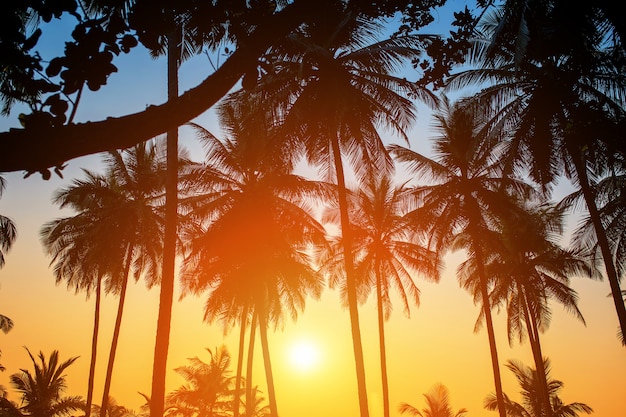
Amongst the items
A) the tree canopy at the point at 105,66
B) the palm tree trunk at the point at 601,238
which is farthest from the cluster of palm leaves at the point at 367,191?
the tree canopy at the point at 105,66

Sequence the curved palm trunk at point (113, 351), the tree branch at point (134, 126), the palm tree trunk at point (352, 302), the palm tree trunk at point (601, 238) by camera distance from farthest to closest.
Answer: the curved palm trunk at point (113, 351), the palm tree trunk at point (601, 238), the palm tree trunk at point (352, 302), the tree branch at point (134, 126)

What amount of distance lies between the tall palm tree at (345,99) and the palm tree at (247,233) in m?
3.97

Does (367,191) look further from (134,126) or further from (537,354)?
(134,126)

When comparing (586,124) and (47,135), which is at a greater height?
(586,124)

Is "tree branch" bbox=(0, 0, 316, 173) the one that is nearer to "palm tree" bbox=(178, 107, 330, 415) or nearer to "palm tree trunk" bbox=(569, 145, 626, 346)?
"palm tree trunk" bbox=(569, 145, 626, 346)

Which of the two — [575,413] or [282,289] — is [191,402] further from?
[575,413]

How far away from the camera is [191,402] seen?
3338 cm

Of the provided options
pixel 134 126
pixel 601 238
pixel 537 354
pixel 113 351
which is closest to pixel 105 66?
pixel 134 126

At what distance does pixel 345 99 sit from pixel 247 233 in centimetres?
805

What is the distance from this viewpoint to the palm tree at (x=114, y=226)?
21.8 meters

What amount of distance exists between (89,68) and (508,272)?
83.0 feet

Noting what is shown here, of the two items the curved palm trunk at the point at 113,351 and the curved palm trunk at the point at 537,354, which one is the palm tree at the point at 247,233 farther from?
the curved palm trunk at the point at 537,354

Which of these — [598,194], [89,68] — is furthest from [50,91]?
[598,194]

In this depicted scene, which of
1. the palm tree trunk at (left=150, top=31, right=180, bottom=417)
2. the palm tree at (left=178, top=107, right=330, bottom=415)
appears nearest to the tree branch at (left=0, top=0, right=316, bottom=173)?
the palm tree trunk at (left=150, top=31, right=180, bottom=417)
